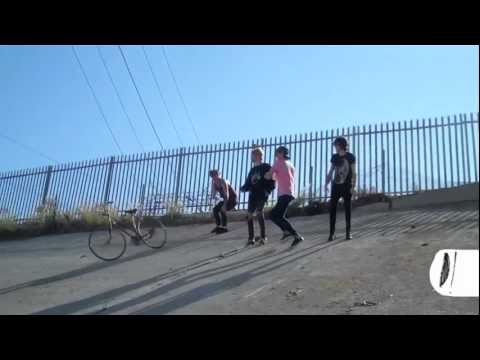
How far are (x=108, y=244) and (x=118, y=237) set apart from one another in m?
0.19

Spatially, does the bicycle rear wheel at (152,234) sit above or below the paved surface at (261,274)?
above

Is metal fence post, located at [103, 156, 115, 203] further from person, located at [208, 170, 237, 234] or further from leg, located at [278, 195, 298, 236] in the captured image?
leg, located at [278, 195, 298, 236]

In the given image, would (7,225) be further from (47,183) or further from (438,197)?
(438,197)

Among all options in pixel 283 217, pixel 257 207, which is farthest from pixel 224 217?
pixel 283 217

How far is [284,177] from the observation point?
959 cm

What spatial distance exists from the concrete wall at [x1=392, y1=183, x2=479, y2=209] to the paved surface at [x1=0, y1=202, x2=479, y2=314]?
2.75ft

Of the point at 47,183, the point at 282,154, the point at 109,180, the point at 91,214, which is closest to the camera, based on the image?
the point at 282,154

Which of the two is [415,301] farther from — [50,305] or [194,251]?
[194,251]

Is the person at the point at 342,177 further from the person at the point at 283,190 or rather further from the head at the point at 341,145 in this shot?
the person at the point at 283,190

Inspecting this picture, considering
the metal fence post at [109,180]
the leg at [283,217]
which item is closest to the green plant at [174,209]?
the metal fence post at [109,180]

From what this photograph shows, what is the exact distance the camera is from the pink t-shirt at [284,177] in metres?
9.57

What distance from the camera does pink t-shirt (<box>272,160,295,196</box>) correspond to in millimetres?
9570

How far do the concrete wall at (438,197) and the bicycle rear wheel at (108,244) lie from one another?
595cm
